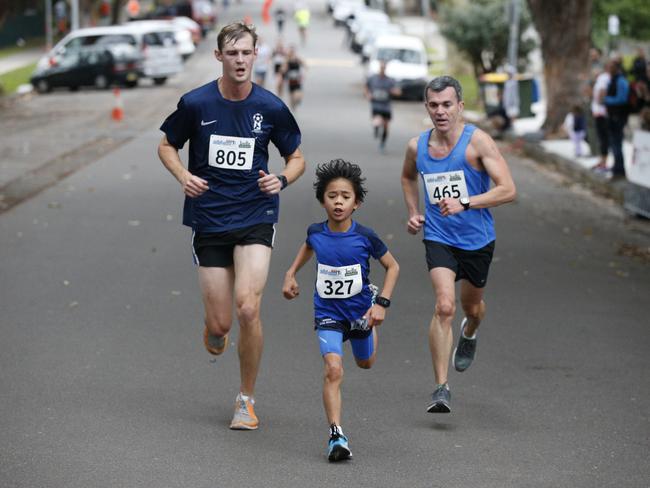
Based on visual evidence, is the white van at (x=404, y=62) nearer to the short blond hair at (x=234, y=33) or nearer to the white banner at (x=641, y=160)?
the white banner at (x=641, y=160)

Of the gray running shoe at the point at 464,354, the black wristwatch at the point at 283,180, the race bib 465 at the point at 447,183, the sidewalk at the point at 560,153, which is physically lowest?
the sidewalk at the point at 560,153

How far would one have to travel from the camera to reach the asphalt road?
6.90 m

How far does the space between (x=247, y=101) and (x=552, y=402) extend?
2.60 m

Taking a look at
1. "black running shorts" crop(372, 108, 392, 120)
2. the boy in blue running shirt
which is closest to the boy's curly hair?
the boy in blue running shirt

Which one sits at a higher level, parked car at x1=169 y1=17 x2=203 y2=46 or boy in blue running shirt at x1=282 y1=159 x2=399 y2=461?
boy in blue running shirt at x1=282 y1=159 x2=399 y2=461

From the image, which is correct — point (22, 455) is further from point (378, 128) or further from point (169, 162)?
point (378, 128)

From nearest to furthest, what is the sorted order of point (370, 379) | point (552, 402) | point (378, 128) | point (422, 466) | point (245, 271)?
point (422, 466)
point (245, 271)
point (552, 402)
point (370, 379)
point (378, 128)

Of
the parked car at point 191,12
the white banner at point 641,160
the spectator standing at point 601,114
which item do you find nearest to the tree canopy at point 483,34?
the spectator standing at point 601,114

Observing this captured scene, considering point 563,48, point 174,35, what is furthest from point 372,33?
point 563,48

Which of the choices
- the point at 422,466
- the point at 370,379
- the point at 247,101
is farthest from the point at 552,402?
the point at 247,101

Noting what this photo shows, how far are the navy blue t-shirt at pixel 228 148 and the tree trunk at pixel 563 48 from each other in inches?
859

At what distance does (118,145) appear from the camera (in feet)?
89.6

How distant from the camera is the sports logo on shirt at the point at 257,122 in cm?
760

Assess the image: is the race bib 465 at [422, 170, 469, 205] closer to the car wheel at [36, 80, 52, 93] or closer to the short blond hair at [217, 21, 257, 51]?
the short blond hair at [217, 21, 257, 51]
